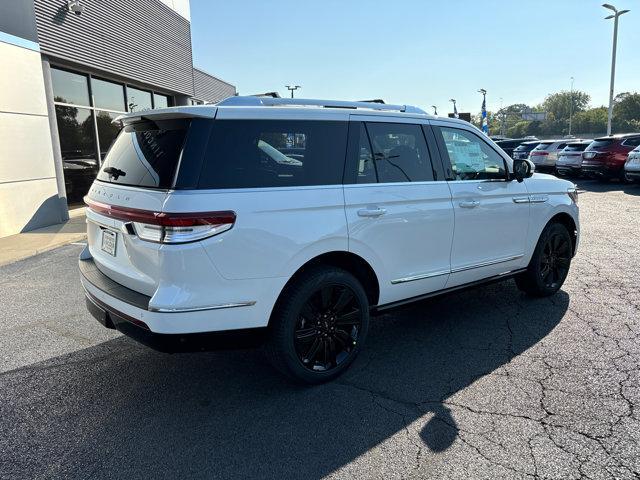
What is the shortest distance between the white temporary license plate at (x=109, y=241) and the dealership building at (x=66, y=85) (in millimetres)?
7067

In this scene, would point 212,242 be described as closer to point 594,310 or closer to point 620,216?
point 594,310

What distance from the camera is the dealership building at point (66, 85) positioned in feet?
30.8

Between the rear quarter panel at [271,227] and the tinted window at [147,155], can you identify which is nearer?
the rear quarter panel at [271,227]

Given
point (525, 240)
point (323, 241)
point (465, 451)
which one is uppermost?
point (323, 241)

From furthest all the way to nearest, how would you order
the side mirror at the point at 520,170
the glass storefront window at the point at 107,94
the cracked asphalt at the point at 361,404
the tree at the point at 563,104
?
the tree at the point at 563,104 < the glass storefront window at the point at 107,94 < the side mirror at the point at 520,170 < the cracked asphalt at the point at 361,404

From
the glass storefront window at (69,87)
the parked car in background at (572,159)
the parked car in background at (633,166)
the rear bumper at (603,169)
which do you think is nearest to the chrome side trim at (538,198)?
the glass storefront window at (69,87)

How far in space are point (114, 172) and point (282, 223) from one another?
52.3 inches

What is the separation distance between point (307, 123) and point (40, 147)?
8963 millimetres

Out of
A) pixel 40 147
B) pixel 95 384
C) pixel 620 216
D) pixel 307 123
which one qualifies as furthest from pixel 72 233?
pixel 620 216

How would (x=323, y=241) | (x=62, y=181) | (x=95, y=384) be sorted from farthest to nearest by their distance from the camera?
(x=62, y=181) → (x=95, y=384) → (x=323, y=241)

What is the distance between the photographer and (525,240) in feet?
15.8

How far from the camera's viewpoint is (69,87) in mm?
12062

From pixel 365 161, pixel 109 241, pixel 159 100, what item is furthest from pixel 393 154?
pixel 159 100

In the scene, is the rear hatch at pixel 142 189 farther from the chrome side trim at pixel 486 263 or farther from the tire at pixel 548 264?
the tire at pixel 548 264
